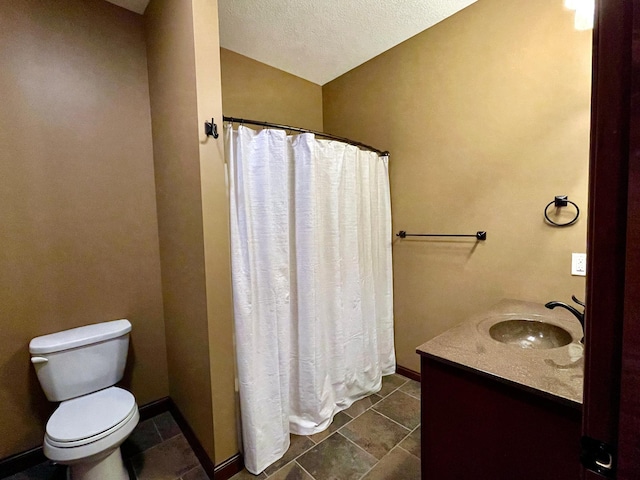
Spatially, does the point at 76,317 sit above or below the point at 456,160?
below

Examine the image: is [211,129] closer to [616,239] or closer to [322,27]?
[322,27]

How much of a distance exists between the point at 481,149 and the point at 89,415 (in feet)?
8.69

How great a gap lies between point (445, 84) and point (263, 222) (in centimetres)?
161

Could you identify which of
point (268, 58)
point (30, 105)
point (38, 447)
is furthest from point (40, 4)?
point (38, 447)

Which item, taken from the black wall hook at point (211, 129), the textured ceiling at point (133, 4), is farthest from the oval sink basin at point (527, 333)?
the textured ceiling at point (133, 4)

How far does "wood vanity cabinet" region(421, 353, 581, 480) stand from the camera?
832 millimetres

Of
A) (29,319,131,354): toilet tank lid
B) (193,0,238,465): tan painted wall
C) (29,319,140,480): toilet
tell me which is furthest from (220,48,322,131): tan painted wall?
(29,319,140,480): toilet

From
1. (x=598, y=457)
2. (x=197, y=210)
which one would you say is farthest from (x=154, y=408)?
(x=598, y=457)

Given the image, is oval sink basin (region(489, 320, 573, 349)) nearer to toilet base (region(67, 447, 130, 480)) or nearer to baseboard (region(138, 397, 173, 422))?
toilet base (region(67, 447, 130, 480))

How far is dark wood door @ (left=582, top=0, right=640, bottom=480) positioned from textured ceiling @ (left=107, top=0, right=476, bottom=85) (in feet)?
6.20

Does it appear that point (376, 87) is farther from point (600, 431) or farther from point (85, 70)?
point (600, 431)

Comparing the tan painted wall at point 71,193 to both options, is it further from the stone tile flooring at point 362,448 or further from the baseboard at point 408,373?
the baseboard at point 408,373

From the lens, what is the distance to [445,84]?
1.98 metres

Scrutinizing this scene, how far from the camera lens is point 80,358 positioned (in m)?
1.53
